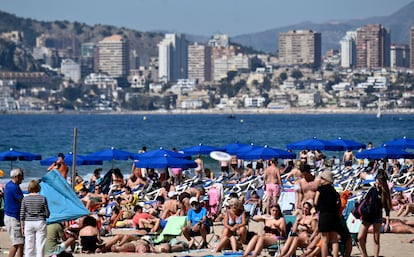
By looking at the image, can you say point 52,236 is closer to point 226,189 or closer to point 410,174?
point 226,189

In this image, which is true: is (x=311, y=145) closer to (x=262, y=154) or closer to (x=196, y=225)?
(x=262, y=154)

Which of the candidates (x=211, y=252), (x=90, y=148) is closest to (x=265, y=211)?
(x=211, y=252)

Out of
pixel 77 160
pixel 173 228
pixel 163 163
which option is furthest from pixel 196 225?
pixel 77 160

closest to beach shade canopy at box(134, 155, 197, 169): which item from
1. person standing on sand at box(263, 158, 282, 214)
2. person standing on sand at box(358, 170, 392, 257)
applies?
person standing on sand at box(263, 158, 282, 214)

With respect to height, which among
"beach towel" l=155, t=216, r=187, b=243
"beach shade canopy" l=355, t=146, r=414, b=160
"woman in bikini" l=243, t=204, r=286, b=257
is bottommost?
"beach towel" l=155, t=216, r=187, b=243

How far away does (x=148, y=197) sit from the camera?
64.2ft

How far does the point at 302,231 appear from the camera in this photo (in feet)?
40.7

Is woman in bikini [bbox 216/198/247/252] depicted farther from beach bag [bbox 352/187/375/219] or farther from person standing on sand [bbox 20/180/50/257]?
person standing on sand [bbox 20/180/50/257]

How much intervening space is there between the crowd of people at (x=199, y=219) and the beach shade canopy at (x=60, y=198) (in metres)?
0.18

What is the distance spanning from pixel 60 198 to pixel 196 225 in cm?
204

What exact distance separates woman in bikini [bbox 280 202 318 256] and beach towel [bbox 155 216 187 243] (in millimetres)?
1926

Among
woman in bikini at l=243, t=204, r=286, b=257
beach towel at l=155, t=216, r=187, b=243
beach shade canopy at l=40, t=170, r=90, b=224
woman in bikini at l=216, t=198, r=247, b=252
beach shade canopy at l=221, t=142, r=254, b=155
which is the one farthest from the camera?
beach shade canopy at l=221, t=142, r=254, b=155

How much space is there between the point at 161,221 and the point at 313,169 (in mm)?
11478

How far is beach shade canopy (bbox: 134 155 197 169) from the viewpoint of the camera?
1986cm
